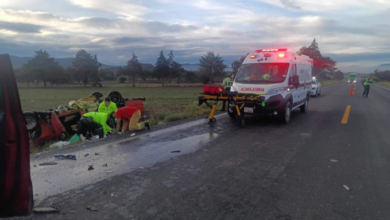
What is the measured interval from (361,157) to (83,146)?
250 inches

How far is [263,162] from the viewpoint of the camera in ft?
18.4

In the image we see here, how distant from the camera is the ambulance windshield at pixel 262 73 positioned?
32.0 ft

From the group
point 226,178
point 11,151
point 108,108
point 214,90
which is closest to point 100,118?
point 108,108

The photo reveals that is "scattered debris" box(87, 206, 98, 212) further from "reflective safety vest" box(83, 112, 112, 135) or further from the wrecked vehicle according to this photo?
the wrecked vehicle

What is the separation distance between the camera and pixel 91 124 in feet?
28.8

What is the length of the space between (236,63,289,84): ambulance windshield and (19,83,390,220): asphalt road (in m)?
2.45

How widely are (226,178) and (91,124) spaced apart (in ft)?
18.2

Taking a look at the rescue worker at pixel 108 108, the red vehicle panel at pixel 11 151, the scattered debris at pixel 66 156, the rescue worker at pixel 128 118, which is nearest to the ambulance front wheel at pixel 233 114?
the rescue worker at pixel 128 118

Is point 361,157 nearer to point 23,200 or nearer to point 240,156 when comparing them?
point 240,156

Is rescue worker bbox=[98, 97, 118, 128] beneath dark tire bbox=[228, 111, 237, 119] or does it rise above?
above

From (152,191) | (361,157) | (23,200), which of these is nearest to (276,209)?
(152,191)

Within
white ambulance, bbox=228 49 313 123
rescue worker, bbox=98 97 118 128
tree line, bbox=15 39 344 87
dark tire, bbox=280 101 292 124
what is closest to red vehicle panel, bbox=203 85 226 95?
white ambulance, bbox=228 49 313 123

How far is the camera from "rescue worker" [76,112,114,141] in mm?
8734

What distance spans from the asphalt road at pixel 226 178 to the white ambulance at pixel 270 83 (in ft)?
4.85
